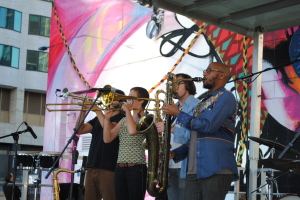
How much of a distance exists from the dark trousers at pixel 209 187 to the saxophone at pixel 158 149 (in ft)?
1.20

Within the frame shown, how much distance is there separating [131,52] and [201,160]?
4.27 m

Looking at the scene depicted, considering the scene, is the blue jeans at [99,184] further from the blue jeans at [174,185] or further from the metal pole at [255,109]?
the metal pole at [255,109]

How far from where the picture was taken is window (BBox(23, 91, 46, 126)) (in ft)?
105

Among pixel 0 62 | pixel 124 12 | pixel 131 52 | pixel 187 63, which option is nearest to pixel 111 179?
pixel 187 63

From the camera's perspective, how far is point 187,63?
659 cm

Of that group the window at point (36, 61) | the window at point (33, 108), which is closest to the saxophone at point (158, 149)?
the window at point (36, 61)

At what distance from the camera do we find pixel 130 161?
461 cm

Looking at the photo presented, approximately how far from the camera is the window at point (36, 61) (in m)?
31.5

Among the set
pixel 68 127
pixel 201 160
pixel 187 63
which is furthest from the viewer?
pixel 68 127

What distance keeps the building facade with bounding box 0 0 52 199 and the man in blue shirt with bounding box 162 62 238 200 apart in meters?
27.4

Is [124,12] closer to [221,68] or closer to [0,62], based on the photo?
[221,68]

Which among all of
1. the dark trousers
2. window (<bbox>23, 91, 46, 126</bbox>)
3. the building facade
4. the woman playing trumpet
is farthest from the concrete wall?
the dark trousers

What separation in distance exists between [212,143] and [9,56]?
92.0 ft

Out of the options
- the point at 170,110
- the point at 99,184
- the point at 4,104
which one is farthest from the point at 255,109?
the point at 4,104
